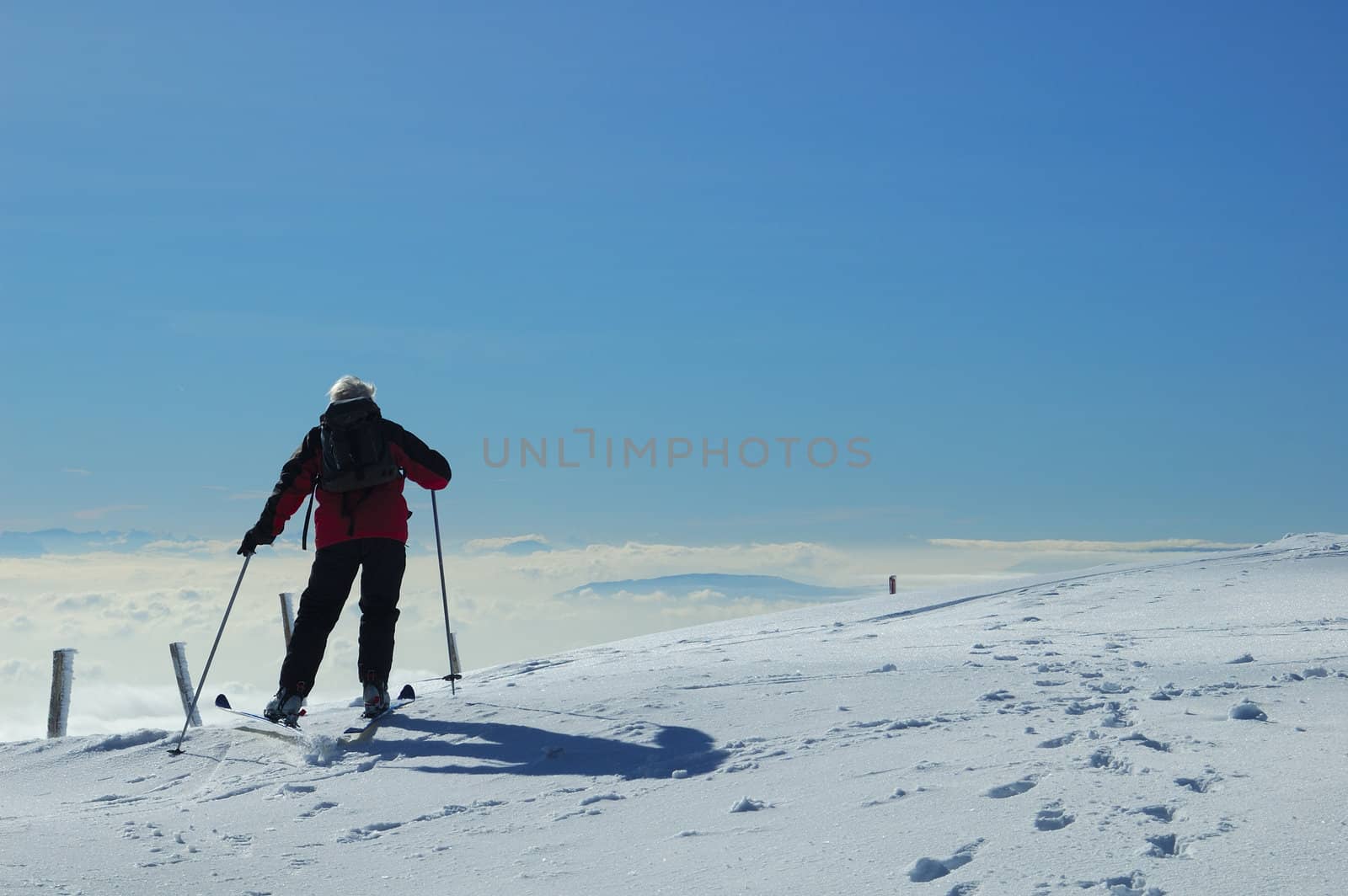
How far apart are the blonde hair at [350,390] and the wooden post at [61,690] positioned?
19.7ft

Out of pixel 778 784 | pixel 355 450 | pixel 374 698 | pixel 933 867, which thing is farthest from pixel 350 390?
pixel 933 867

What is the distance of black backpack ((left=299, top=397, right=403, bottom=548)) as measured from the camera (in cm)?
697

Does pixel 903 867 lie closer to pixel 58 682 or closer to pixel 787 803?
pixel 787 803

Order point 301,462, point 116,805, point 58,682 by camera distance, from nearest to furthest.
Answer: point 116,805, point 301,462, point 58,682

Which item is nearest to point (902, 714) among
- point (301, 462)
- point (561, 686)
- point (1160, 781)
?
point (1160, 781)

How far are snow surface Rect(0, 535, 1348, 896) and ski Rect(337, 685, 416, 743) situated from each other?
0.33 ft

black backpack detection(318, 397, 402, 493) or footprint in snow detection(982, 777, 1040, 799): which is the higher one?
black backpack detection(318, 397, 402, 493)

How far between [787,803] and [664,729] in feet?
5.28

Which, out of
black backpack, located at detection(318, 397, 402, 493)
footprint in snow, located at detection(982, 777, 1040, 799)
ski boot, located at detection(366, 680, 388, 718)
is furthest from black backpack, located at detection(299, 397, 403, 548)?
footprint in snow, located at detection(982, 777, 1040, 799)

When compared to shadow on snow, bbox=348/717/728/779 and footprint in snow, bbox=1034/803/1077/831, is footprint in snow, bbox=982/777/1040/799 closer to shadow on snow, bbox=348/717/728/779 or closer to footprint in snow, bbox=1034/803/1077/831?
footprint in snow, bbox=1034/803/1077/831

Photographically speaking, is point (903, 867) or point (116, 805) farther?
point (116, 805)

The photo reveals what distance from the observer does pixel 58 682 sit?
11008 millimetres

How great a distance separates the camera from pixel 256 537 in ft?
23.8

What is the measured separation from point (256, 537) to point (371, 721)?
143 cm
